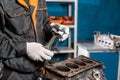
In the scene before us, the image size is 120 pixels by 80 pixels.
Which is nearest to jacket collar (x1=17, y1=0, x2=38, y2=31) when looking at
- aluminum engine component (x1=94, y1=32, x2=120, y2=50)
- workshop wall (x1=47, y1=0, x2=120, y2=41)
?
aluminum engine component (x1=94, y1=32, x2=120, y2=50)

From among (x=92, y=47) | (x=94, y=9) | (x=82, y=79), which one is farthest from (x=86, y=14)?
(x=82, y=79)

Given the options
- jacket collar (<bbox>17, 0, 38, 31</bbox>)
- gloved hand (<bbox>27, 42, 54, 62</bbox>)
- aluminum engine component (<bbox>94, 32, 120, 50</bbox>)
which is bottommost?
aluminum engine component (<bbox>94, 32, 120, 50</bbox>)

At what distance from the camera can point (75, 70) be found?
48.0 inches

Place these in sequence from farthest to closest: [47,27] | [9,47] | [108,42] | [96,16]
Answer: [96,16] → [108,42] → [47,27] → [9,47]

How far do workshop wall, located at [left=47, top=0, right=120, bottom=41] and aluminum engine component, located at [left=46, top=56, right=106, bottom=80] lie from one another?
147 centimetres

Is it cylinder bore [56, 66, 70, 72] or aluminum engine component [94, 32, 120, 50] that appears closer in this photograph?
cylinder bore [56, 66, 70, 72]

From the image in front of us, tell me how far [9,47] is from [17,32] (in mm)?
110

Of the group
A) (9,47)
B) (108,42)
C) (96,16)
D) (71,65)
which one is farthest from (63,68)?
(96,16)

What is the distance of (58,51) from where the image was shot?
2418mm

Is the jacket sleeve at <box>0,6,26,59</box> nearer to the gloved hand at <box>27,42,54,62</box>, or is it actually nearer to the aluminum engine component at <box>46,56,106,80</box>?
the gloved hand at <box>27,42,54,62</box>

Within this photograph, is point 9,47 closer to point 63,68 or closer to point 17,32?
point 17,32

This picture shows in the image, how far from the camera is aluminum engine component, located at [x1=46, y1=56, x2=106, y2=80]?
117 cm

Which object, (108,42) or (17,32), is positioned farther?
(108,42)

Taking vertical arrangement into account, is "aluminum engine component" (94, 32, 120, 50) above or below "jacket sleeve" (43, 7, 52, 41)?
below
